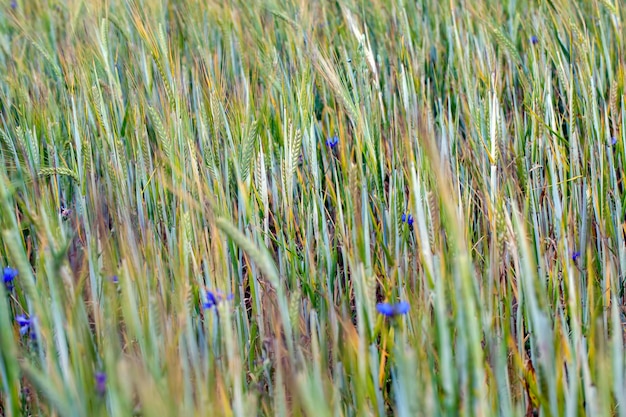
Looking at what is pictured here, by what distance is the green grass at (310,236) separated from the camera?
0.74 meters

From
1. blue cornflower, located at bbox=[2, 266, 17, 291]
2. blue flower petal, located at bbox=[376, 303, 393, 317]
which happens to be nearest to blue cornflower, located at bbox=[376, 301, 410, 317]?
blue flower petal, located at bbox=[376, 303, 393, 317]

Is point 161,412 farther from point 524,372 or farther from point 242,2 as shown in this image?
point 242,2

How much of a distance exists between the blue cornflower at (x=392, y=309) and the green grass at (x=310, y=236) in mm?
18

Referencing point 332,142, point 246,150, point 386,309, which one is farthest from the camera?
point 332,142

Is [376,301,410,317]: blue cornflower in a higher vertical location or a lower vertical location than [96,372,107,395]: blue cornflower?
higher

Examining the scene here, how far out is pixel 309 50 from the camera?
1.41m

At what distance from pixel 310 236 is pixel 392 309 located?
0.40 metres

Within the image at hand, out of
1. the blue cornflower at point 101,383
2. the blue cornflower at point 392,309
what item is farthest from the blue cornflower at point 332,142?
the blue cornflower at point 101,383

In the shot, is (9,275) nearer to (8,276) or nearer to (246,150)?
(8,276)

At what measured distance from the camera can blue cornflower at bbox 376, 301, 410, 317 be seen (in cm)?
83

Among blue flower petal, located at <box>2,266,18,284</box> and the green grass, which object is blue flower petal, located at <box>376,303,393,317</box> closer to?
the green grass

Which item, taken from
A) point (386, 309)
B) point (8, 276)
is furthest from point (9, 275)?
point (386, 309)

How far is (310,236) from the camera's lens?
3.97 ft

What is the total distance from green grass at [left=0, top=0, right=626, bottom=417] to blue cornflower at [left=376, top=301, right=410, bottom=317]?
18 millimetres
